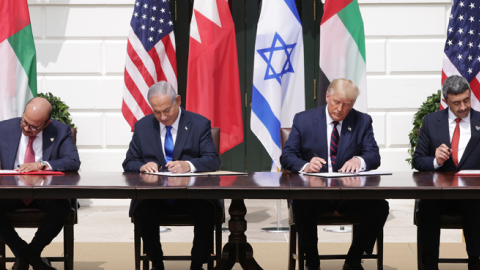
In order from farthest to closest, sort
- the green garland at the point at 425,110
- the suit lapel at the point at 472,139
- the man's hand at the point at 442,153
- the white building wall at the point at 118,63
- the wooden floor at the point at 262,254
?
the white building wall at the point at 118,63 < the green garland at the point at 425,110 < the wooden floor at the point at 262,254 < the suit lapel at the point at 472,139 < the man's hand at the point at 442,153

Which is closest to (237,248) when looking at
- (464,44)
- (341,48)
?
(341,48)

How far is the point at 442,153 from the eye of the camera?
10.5 feet

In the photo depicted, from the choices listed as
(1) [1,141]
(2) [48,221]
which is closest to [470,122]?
(2) [48,221]

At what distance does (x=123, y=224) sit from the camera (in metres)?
5.41

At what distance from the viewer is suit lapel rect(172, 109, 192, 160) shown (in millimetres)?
3496

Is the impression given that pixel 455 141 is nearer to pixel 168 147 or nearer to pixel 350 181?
pixel 350 181

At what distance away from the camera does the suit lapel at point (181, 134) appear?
350 centimetres

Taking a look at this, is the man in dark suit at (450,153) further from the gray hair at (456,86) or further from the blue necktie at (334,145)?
the blue necktie at (334,145)

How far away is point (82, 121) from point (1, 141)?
10.1 feet

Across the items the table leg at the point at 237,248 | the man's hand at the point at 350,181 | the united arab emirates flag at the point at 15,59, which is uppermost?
the united arab emirates flag at the point at 15,59

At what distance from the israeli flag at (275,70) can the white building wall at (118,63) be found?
175 centimetres

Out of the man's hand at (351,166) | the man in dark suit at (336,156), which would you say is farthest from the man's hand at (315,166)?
the man's hand at (351,166)

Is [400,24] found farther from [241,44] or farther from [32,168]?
[32,168]

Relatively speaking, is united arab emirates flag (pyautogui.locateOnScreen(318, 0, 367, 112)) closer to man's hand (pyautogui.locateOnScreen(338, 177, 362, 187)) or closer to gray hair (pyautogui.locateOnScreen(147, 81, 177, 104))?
gray hair (pyautogui.locateOnScreen(147, 81, 177, 104))
